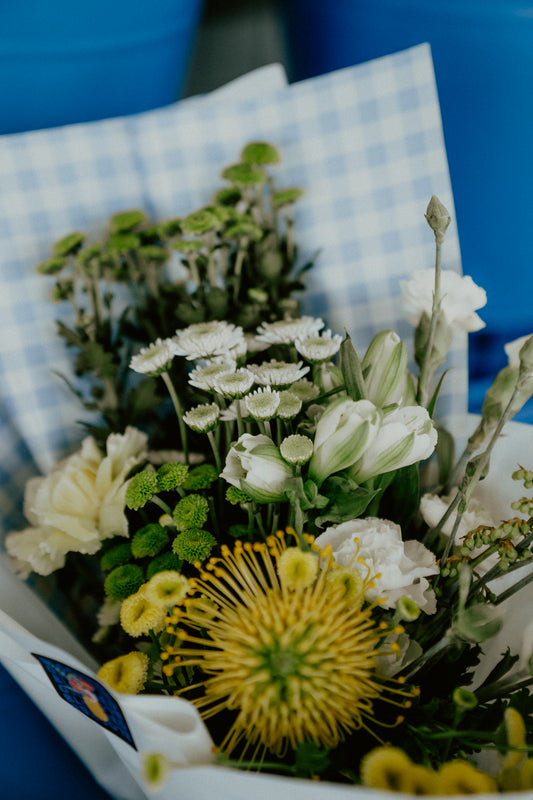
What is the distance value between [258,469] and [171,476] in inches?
3.8

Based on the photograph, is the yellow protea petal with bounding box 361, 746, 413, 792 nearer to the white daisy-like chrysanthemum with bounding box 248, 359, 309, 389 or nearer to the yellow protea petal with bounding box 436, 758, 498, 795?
the yellow protea petal with bounding box 436, 758, 498, 795

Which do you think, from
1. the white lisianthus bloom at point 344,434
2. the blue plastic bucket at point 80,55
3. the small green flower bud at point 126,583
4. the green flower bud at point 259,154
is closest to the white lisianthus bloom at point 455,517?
the white lisianthus bloom at point 344,434

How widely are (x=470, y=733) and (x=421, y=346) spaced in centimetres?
28

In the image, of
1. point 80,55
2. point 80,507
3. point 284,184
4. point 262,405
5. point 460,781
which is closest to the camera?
point 460,781

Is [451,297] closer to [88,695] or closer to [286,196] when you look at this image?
[286,196]

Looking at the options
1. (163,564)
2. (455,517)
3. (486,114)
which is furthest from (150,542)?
(486,114)

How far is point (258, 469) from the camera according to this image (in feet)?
1.19

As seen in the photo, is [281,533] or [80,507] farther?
[80,507]

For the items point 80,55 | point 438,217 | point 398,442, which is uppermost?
point 80,55

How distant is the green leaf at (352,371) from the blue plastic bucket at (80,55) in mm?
569

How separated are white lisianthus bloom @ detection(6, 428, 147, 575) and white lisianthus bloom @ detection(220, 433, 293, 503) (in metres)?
0.13

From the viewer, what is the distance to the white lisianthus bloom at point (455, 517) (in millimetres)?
441

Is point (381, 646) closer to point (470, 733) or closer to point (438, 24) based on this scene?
point (470, 733)

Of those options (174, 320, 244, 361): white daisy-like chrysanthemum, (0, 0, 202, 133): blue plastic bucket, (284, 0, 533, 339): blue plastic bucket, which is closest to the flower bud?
(174, 320, 244, 361): white daisy-like chrysanthemum
